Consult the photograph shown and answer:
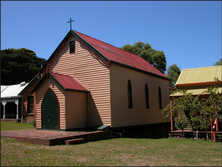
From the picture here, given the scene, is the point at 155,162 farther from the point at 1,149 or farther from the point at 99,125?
the point at 99,125

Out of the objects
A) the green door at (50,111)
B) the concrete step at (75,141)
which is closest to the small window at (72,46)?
the green door at (50,111)

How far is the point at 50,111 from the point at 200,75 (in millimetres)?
13616

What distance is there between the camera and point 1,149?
11727mm

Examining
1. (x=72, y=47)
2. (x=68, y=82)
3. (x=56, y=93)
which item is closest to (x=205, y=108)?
(x=68, y=82)

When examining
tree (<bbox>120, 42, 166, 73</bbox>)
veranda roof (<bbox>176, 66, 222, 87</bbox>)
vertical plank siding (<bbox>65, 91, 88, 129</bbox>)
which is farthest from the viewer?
tree (<bbox>120, 42, 166, 73</bbox>)

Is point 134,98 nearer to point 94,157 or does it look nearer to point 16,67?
point 94,157

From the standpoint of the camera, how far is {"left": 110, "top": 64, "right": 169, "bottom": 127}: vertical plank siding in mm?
19547

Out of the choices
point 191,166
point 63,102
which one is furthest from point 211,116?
point 63,102

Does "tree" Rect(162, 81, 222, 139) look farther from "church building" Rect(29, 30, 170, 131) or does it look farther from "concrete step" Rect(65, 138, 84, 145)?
"concrete step" Rect(65, 138, 84, 145)

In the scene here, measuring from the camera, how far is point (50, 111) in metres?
18.8

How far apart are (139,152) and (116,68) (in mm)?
8965

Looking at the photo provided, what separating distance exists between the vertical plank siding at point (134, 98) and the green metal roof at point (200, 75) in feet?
12.1

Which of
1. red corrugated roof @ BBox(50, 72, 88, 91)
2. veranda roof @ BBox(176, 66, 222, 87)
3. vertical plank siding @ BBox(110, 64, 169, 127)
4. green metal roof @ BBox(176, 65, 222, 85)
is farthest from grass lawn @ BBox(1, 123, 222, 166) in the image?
green metal roof @ BBox(176, 65, 222, 85)

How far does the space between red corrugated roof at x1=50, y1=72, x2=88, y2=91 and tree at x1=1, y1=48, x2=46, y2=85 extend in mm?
42167
